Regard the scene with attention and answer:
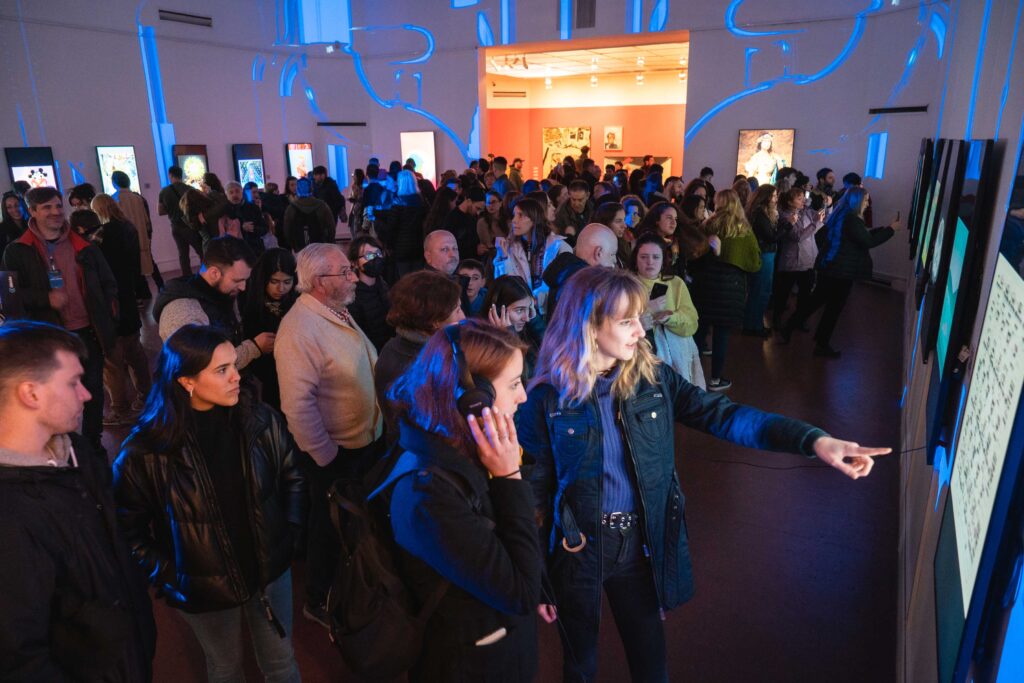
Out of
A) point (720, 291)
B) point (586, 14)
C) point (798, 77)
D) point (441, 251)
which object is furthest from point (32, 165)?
point (798, 77)

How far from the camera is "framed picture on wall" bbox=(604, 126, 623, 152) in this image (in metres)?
18.1

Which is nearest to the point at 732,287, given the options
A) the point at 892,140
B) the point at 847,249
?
the point at 847,249

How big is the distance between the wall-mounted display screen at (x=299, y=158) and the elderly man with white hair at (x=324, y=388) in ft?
40.9

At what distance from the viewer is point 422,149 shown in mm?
15164

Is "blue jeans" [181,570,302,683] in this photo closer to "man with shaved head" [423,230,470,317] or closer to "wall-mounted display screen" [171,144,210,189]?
"man with shaved head" [423,230,470,317]

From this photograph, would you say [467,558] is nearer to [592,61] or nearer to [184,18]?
[184,18]

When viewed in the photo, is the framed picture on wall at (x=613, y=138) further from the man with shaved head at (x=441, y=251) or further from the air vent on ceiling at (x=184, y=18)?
the man with shaved head at (x=441, y=251)

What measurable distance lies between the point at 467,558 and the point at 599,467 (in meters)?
0.70

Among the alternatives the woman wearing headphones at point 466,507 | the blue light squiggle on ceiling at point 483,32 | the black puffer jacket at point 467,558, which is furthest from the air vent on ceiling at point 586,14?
the black puffer jacket at point 467,558

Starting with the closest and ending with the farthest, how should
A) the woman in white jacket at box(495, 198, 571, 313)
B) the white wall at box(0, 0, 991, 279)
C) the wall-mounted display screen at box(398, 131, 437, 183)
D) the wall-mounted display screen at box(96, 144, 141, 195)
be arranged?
the woman in white jacket at box(495, 198, 571, 313) < the white wall at box(0, 0, 991, 279) < the wall-mounted display screen at box(96, 144, 141, 195) < the wall-mounted display screen at box(398, 131, 437, 183)

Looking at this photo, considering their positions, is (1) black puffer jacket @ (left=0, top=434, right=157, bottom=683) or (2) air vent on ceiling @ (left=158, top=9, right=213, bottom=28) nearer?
(1) black puffer jacket @ (left=0, top=434, right=157, bottom=683)

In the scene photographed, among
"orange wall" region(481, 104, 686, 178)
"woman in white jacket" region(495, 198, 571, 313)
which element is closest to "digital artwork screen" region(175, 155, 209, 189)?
"orange wall" region(481, 104, 686, 178)

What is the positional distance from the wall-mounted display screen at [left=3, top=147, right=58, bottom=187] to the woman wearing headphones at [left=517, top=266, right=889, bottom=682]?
10157mm

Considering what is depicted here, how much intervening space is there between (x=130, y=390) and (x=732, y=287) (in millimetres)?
5461
